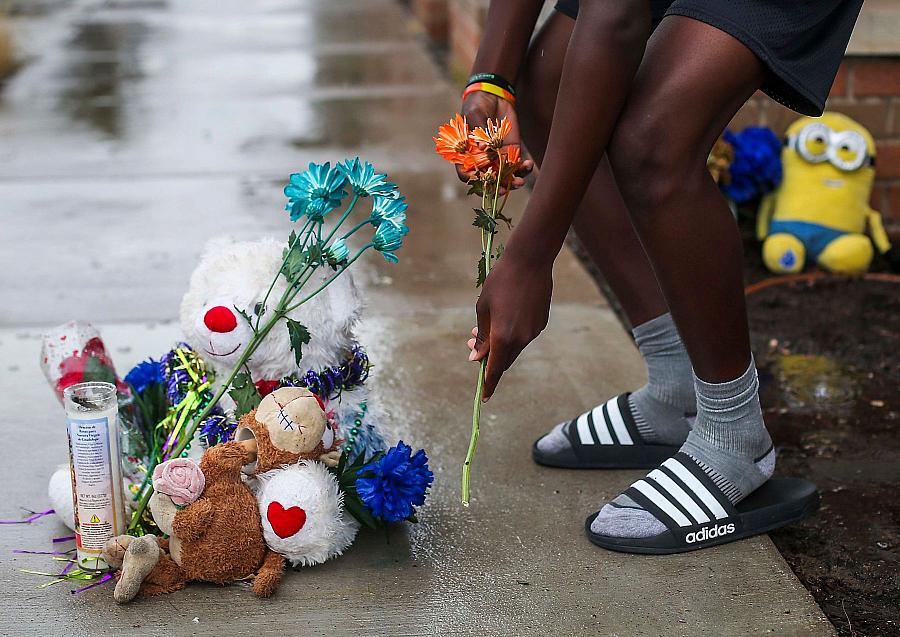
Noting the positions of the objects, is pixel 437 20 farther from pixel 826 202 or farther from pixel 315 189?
pixel 315 189

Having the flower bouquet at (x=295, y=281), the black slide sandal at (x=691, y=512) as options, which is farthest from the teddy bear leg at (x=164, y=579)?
the black slide sandal at (x=691, y=512)

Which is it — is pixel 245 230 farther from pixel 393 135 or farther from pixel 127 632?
pixel 127 632

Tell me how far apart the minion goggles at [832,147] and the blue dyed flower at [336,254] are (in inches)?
93.9

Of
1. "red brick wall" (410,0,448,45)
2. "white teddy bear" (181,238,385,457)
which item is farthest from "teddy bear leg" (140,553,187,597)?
"red brick wall" (410,0,448,45)

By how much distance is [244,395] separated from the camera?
216cm

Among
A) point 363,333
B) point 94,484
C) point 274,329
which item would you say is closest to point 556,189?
point 274,329

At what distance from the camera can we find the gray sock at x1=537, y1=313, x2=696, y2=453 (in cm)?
247

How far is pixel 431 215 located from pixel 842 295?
1612mm

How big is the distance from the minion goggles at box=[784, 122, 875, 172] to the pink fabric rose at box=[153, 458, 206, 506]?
2.76m

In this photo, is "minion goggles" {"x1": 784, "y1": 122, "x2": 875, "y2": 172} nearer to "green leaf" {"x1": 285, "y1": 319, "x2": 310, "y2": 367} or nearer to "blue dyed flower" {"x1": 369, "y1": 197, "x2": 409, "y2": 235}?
"blue dyed flower" {"x1": 369, "y1": 197, "x2": 409, "y2": 235}

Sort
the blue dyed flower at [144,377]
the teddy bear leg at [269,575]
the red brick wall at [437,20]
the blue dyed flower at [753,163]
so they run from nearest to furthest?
1. the teddy bear leg at [269,575]
2. the blue dyed flower at [144,377]
3. the blue dyed flower at [753,163]
4. the red brick wall at [437,20]

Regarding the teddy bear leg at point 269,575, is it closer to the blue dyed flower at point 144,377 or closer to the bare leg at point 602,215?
the blue dyed flower at point 144,377

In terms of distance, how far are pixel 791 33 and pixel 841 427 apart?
48.0 inches

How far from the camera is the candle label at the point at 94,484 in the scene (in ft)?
6.68
